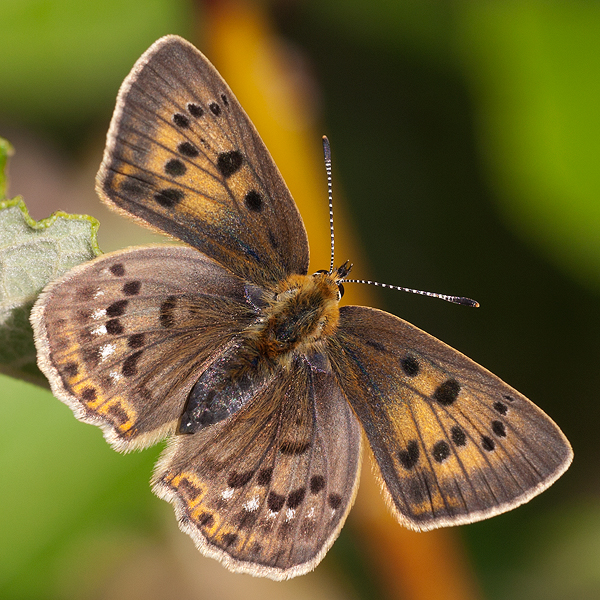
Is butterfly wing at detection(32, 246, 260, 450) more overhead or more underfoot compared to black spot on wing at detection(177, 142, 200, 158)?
more underfoot

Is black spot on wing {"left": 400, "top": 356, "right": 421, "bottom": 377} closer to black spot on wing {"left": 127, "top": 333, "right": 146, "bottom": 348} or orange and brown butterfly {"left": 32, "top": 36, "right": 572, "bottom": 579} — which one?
orange and brown butterfly {"left": 32, "top": 36, "right": 572, "bottom": 579}

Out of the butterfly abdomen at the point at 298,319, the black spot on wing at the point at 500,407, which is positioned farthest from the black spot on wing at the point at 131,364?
the black spot on wing at the point at 500,407

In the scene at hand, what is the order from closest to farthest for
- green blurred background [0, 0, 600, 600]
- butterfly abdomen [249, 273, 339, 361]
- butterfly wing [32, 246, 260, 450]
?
butterfly wing [32, 246, 260, 450] → butterfly abdomen [249, 273, 339, 361] → green blurred background [0, 0, 600, 600]

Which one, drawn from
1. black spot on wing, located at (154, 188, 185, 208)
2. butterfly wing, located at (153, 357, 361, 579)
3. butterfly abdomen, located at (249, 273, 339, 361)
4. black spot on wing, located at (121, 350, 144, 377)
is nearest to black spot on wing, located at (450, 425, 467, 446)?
butterfly wing, located at (153, 357, 361, 579)

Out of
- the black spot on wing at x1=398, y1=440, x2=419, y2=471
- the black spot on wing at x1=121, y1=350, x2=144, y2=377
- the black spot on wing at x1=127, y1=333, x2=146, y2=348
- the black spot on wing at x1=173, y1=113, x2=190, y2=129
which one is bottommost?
the black spot on wing at x1=121, y1=350, x2=144, y2=377

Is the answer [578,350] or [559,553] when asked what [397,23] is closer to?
[578,350]

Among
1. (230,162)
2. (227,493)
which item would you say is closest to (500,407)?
(227,493)

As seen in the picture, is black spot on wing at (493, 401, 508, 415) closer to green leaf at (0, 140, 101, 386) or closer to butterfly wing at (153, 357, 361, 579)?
butterfly wing at (153, 357, 361, 579)

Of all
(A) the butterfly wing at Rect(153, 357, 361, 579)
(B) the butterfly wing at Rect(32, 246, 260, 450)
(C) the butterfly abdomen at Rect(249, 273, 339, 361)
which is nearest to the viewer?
(B) the butterfly wing at Rect(32, 246, 260, 450)

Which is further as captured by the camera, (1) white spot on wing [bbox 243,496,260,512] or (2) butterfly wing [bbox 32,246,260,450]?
(1) white spot on wing [bbox 243,496,260,512]
